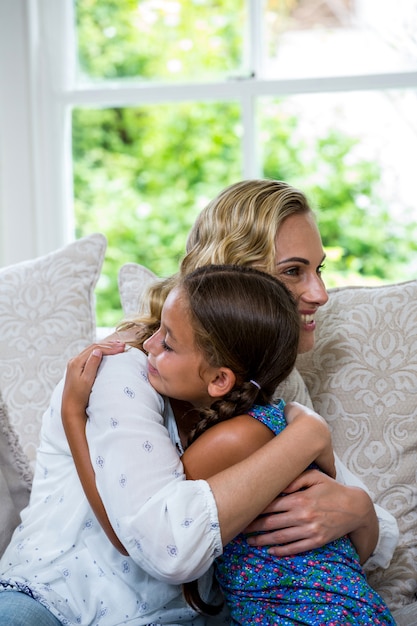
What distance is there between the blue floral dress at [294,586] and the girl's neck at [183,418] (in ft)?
0.56

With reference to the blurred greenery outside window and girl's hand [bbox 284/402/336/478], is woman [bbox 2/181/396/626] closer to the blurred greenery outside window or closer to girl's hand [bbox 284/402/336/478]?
girl's hand [bbox 284/402/336/478]

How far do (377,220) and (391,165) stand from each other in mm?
217

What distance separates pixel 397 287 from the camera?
1855 mm

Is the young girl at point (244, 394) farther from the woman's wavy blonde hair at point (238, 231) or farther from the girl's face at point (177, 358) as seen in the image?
the woman's wavy blonde hair at point (238, 231)

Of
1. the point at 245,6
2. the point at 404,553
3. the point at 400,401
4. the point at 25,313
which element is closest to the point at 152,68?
the point at 245,6

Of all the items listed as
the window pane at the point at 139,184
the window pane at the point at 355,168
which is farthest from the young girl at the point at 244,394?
the window pane at the point at 139,184

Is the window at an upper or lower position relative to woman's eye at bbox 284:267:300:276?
upper

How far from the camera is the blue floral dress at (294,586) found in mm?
1262

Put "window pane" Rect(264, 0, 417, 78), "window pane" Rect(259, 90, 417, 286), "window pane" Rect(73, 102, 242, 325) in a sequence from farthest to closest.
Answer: "window pane" Rect(73, 102, 242, 325) < "window pane" Rect(259, 90, 417, 286) < "window pane" Rect(264, 0, 417, 78)

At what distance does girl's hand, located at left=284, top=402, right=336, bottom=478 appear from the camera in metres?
1.36

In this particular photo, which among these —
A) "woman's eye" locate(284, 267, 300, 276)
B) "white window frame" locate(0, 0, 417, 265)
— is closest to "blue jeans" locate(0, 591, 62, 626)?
"woman's eye" locate(284, 267, 300, 276)

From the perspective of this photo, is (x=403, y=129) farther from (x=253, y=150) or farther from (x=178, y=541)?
(x=178, y=541)

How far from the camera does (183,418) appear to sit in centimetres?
149

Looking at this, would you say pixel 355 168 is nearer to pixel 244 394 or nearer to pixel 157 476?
pixel 244 394
